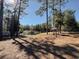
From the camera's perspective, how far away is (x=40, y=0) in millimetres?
26109

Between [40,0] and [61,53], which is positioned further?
[40,0]

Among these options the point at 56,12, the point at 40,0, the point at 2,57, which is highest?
the point at 40,0

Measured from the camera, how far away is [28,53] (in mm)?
9133

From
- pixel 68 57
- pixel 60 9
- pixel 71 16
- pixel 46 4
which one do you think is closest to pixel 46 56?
pixel 68 57

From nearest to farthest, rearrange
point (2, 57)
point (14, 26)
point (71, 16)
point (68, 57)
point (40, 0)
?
1. point (68, 57)
2. point (2, 57)
3. point (40, 0)
4. point (71, 16)
5. point (14, 26)

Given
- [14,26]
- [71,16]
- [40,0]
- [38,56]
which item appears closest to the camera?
[38,56]

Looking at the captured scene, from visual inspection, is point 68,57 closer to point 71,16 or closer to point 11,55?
point 11,55

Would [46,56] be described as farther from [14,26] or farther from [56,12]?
[14,26]

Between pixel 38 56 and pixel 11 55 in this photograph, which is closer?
pixel 38 56

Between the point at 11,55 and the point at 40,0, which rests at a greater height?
the point at 40,0

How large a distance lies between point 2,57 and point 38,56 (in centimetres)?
213

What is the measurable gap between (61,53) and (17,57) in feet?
7.76

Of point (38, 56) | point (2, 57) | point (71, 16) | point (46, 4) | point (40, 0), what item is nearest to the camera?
point (38, 56)

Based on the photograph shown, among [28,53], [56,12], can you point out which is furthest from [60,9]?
[28,53]
